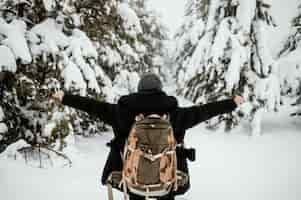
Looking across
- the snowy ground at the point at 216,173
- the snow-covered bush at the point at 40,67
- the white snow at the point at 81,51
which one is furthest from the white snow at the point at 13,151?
the white snow at the point at 81,51

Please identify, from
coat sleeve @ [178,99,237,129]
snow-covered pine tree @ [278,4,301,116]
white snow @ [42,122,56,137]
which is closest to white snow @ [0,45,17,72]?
white snow @ [42,122,56,137]

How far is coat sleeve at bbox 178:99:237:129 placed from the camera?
3268 millimetres

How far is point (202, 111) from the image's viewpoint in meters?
3.30

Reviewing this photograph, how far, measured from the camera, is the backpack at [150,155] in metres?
3.00

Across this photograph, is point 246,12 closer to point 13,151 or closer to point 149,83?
point 149,83

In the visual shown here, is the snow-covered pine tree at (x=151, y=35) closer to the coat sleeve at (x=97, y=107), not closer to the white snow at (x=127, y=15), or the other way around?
the white snow at (x=127, y=15)

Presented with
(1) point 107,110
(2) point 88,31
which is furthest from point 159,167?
(2) point 88,31

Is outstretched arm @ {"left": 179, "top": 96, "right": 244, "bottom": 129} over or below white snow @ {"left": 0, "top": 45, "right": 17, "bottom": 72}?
below

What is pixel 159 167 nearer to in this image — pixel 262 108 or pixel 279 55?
pixel 262 108

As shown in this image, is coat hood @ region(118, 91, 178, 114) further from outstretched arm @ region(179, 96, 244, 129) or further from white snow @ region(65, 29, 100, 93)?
white snow @ region(65, 29, 100, 93)

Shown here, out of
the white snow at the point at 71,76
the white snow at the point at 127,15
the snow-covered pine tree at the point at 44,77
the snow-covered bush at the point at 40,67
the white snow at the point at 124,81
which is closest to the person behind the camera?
the snow-covered bush at the point at 40,67

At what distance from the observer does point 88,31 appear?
8.27 meters

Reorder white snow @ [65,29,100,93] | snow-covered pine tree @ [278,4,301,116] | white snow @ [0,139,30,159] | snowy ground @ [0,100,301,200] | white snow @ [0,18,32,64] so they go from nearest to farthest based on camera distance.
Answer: white snow @ [0,18,32,64] → snowy ground @ [0,100,301,200] → white snow @ [0,139,30,159] → white snow @ [65,29,100,93] → snow-covered pine tree @ [278,4,301,116]

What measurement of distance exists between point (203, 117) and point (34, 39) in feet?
13.5
